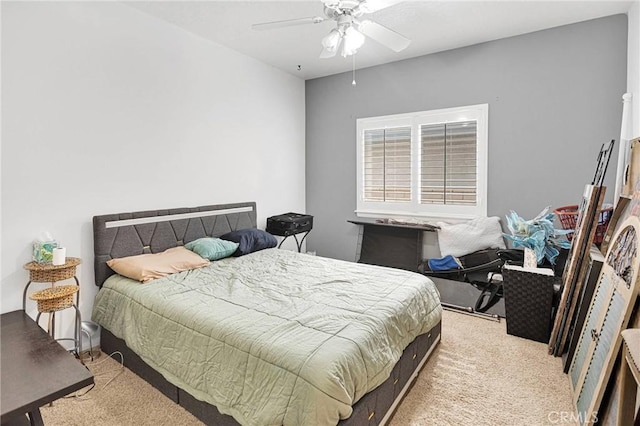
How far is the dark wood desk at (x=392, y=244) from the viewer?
4.04m

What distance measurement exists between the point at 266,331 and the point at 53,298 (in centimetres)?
156

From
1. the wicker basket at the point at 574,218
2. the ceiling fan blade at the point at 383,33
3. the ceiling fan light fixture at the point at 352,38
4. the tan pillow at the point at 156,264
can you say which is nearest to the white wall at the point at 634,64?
the wicker basket at the point at 574,218

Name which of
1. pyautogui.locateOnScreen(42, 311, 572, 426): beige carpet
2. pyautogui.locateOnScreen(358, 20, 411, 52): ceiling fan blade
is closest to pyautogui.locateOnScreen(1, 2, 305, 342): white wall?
pyautogui.locateOnScreen(42, 311, 572, 426): beige carpet

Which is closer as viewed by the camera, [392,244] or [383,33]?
[383,33]

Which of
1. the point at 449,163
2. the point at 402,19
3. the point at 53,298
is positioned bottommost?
the point at 53,298

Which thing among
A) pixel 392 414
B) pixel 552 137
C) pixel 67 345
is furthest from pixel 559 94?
pixel 67 345

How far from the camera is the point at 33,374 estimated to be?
1523 mm

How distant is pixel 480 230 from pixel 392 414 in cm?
234

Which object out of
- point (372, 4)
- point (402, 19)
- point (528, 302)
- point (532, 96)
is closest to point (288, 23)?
point (372, 4)

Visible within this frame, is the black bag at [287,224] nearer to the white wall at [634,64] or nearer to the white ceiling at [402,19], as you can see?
the white ceiling at [402,19]

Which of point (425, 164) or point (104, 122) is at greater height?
point (104, 122)

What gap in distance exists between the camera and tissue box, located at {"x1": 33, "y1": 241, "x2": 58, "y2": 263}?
231cm

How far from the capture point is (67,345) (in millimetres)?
2629

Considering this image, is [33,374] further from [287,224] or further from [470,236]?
[470,236]
